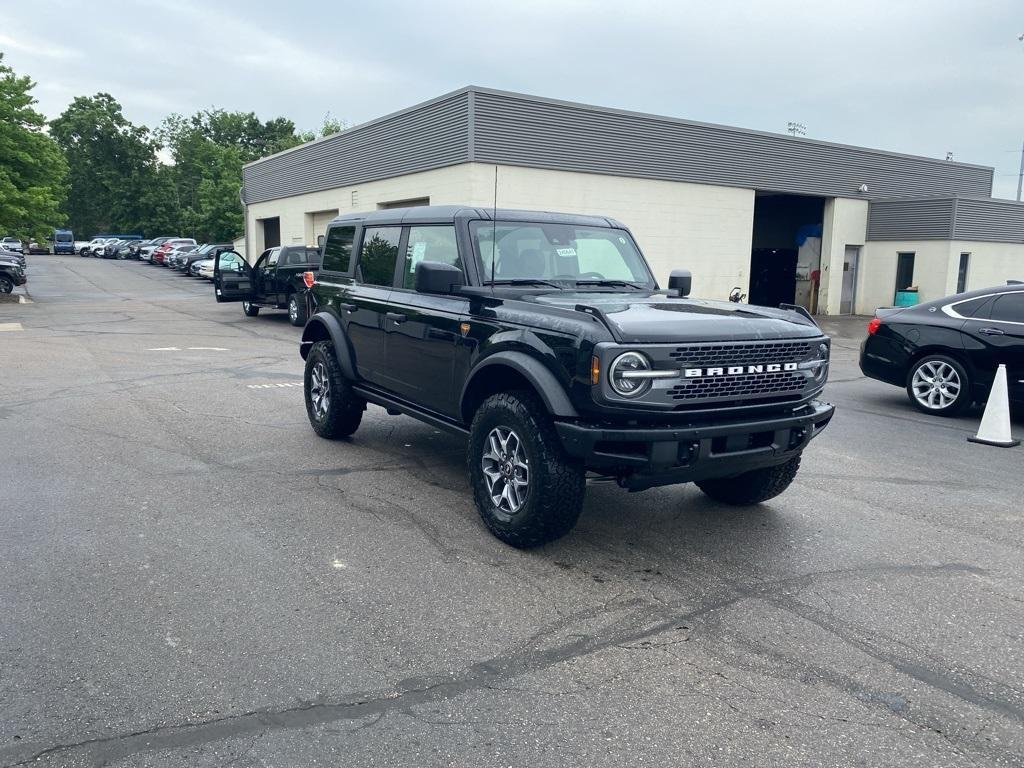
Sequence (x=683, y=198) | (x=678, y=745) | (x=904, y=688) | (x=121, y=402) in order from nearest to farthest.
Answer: (x=678, y=745)
(x=904, y=688)
(x=121, y=402)
(x=683, y=198)

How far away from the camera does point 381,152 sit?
23.6 m

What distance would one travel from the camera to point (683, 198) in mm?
23297

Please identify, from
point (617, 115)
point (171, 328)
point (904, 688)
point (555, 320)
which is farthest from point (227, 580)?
point (617, 115)

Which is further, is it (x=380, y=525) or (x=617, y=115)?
(x=617, y=115)

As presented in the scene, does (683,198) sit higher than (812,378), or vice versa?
(683,198)

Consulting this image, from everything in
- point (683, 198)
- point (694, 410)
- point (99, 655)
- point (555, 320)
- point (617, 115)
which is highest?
point (617, 115)

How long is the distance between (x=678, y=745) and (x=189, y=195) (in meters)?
85.9

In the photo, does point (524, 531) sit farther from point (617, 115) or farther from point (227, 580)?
point (617, 115)

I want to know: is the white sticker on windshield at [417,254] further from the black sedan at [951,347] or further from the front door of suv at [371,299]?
the black sedan at [951,347]

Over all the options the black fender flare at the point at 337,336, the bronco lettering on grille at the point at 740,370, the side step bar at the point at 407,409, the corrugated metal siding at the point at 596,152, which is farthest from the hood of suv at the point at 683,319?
the corrugated metal siding at the point at 596,152

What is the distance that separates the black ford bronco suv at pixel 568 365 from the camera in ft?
14.4

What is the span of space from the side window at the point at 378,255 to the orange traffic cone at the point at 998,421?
19.4 ft

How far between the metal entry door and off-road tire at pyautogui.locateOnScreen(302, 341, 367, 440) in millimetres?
23706

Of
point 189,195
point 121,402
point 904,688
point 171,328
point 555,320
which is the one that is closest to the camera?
point 904,688
